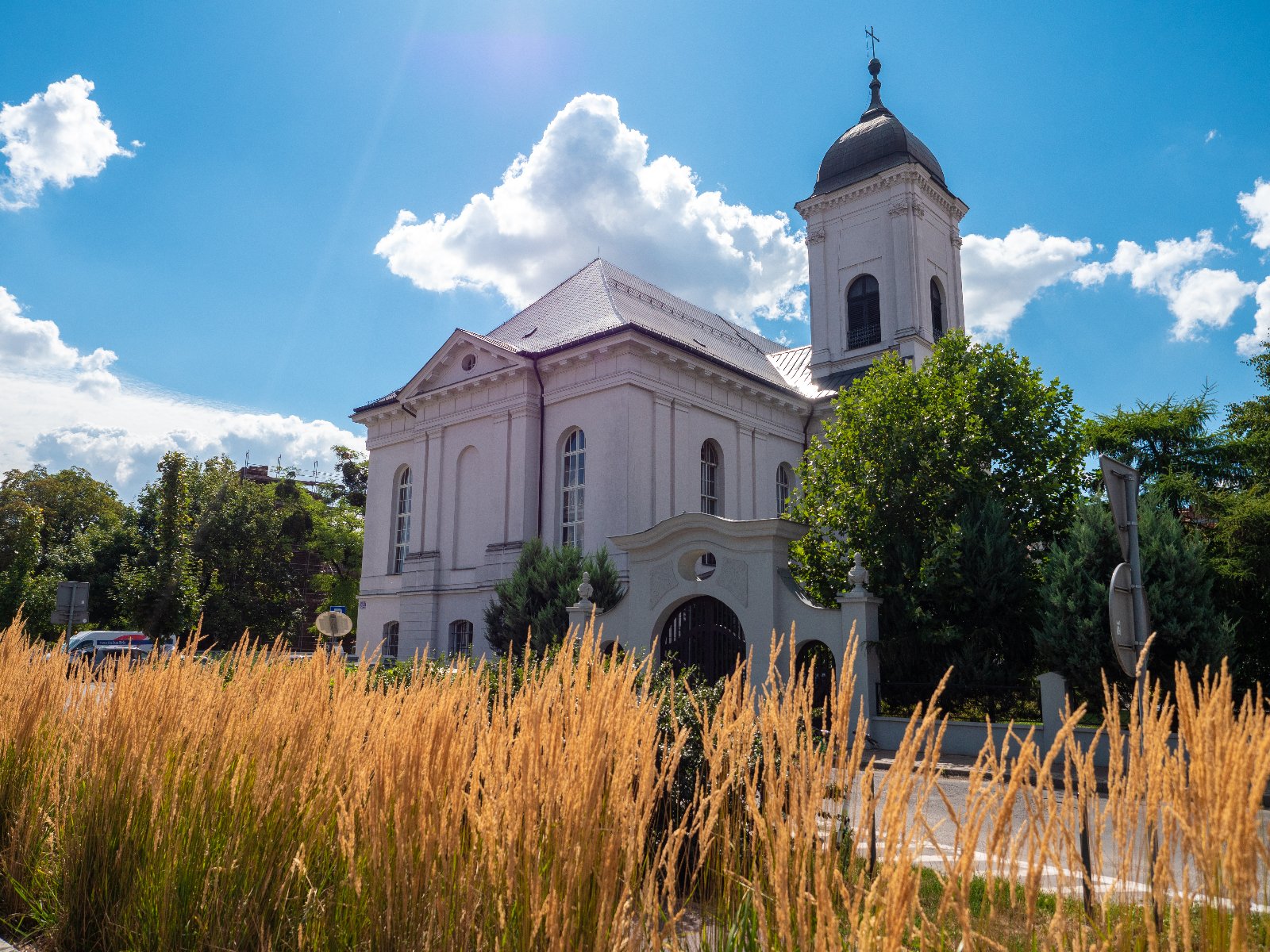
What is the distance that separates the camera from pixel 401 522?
31.0 meters

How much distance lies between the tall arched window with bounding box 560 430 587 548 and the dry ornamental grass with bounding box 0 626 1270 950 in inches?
791

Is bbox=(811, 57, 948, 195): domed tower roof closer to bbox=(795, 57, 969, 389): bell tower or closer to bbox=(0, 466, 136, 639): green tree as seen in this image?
bbox=(795, 57, 969, 389): bell tower

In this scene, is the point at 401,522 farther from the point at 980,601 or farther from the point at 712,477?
the point at 980,601

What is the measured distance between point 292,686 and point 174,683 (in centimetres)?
75

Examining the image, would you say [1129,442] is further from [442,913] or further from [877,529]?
[442,913]

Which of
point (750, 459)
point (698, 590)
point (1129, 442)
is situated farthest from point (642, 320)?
point (1129, 442)

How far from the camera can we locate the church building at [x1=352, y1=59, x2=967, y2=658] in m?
24.4

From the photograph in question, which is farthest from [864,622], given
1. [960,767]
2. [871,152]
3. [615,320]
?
[871,152]

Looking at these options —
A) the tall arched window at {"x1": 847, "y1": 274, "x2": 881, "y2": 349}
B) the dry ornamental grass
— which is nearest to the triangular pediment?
the tall arched window at {"x1": 847, "y1": 274, "x2": 881, "y2": 349}

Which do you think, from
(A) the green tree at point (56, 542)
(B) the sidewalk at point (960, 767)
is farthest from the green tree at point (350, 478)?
(B) the sidewalk at point (960, 767)

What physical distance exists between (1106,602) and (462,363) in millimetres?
19496

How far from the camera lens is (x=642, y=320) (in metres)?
27.0

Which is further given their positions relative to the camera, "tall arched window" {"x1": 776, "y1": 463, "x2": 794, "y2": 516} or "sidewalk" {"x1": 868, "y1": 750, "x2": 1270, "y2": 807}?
"tall arched window" {"x1": 776, "y1": 463, "x2": 794, "y2": 516}

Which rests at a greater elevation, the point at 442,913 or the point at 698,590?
the point at 698,590
